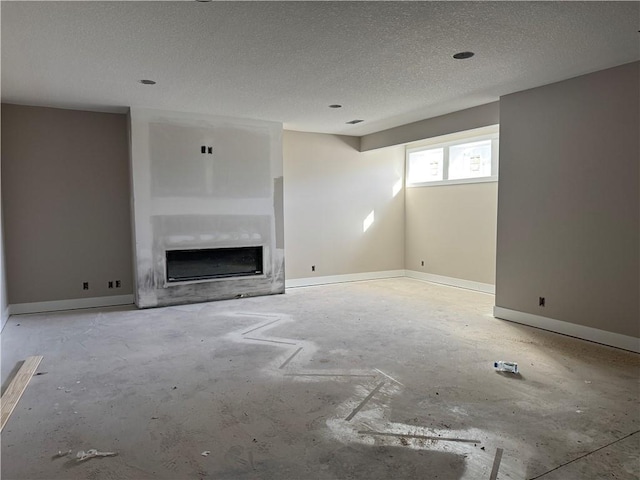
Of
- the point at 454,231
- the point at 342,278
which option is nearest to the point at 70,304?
the point at 342,278

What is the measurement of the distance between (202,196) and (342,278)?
2.94 m

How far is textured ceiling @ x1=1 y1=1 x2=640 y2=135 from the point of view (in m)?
2.74

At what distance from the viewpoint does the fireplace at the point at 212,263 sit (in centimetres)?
576

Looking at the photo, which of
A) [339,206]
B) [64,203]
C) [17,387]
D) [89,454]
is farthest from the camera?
[339,206]

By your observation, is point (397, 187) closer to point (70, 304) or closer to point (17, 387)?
point (70, 304)

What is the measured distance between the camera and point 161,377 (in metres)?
3.27

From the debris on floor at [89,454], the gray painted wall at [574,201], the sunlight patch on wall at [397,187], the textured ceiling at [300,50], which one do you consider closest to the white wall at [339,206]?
the sunlight patch on wall at [397,187]

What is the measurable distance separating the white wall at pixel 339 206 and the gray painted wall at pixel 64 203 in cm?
253

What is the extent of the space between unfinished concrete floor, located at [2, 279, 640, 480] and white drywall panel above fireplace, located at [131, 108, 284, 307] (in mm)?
1031

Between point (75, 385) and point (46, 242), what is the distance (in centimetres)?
302

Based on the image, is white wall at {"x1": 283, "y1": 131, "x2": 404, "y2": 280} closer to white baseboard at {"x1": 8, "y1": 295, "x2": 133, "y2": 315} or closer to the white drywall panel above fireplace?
the white drywall panel above fireplace

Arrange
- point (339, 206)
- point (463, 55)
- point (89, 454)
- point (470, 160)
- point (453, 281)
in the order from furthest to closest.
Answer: point (339, 206)
point (453, 281)
point (470, 160)
point (463, 55)
point (89, 454)

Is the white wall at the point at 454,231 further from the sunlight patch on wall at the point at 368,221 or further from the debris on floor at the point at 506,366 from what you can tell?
the debris on floor at the point at 506,366

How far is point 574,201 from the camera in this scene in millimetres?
4203
